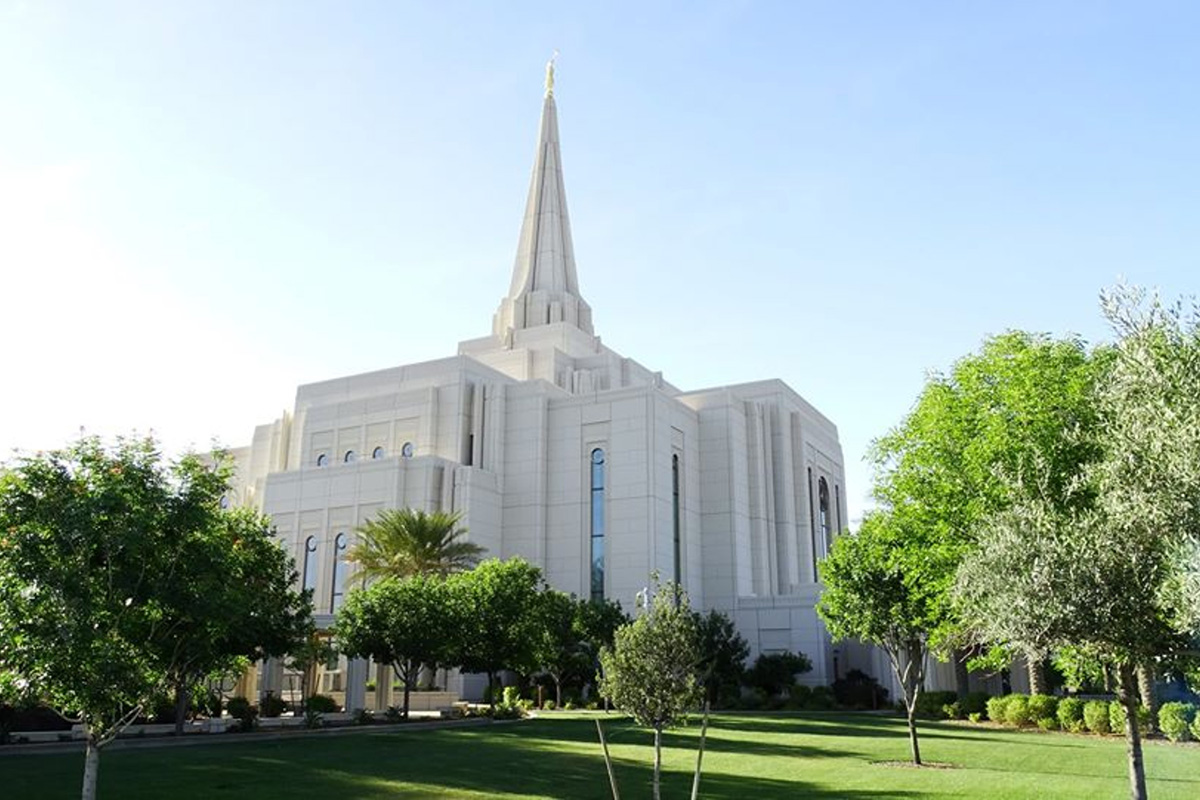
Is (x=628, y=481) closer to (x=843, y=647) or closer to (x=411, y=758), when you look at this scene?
(x=843, y=647)

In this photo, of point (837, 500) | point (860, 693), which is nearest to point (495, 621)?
point (860, 693)

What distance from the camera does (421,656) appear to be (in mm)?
36469

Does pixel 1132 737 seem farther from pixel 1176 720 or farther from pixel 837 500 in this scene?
pixel 837 500

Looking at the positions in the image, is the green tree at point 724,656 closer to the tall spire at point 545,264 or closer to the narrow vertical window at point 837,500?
the narrow vertical window at point 837,500

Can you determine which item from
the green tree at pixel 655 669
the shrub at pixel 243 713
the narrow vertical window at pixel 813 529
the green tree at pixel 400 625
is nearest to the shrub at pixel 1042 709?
the green tree at pixel 400 625

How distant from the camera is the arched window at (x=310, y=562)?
190 feet

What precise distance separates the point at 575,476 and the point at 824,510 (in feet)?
A: 75.2

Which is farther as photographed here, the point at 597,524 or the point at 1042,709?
the point at 597,524

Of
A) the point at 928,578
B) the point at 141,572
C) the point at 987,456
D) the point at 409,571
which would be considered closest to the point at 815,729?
the point at 928,578

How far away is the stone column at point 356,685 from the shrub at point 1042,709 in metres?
26.2

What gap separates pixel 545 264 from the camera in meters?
76.5

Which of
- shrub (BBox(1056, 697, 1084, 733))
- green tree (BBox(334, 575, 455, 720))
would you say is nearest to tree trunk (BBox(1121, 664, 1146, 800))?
shrub (BBox(1056, 697, 1084, 733))

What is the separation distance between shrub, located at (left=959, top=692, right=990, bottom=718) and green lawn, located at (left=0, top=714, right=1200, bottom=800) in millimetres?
9110

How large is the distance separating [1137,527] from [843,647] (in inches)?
1815
